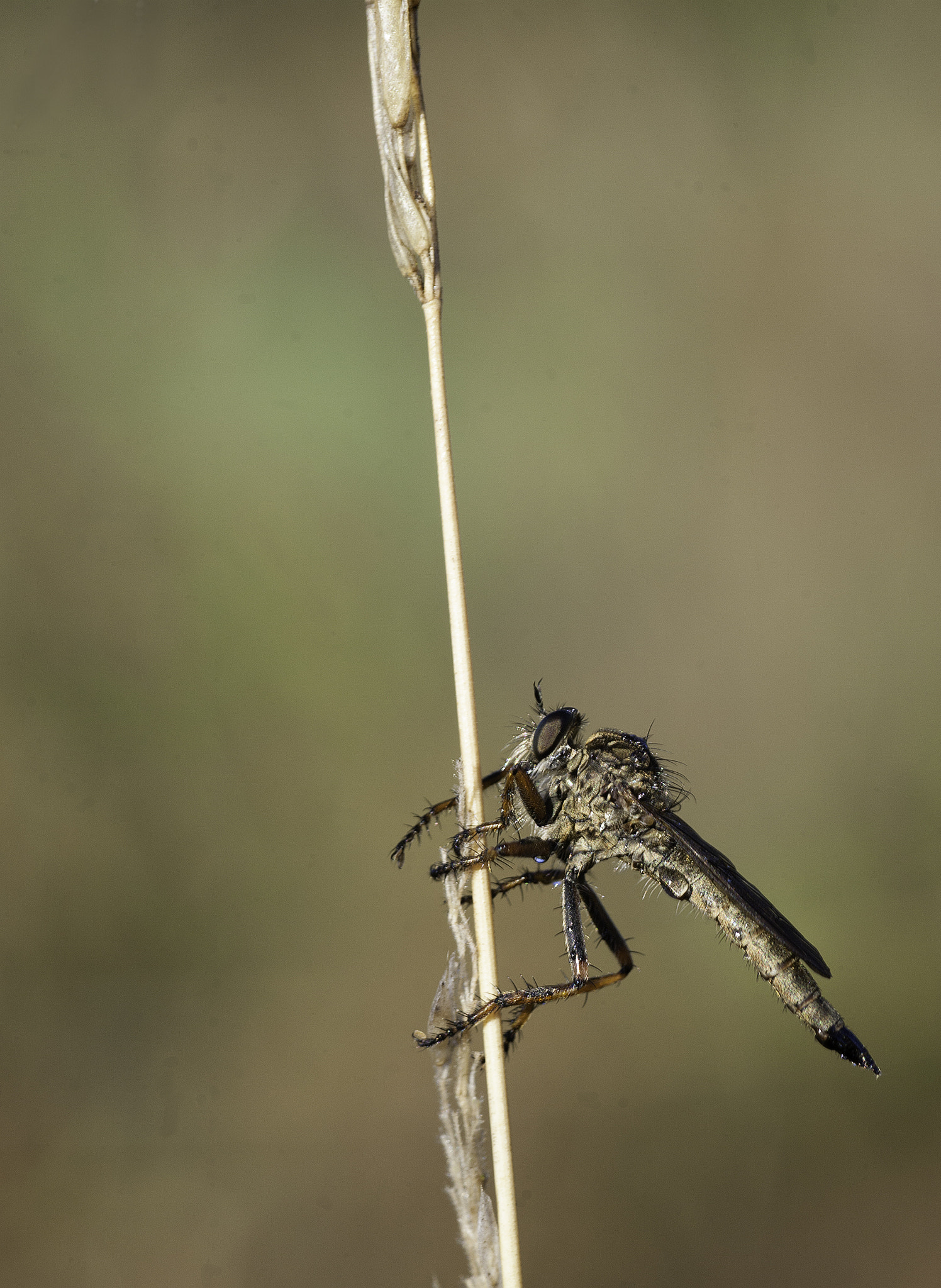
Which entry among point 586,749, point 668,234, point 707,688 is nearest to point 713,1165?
point 707,688

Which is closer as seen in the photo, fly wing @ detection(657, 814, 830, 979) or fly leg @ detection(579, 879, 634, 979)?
fly wing @ detection(657, 814, 830, 979)

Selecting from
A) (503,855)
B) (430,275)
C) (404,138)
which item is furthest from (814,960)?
(404,138)

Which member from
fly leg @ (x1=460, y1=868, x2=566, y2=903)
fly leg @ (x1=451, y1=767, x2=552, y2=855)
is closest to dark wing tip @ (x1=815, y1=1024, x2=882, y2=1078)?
fly leg @ (x1=460, y1=868, x2=566, y2=903)

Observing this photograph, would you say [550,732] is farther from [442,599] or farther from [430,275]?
[442,599]

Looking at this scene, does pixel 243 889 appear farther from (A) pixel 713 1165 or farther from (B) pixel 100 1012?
(A) pixel 713 1165

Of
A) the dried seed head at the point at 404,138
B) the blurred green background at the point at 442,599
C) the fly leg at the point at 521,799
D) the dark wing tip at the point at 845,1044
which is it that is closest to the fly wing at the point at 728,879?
the dark wing tip at the point at 845,1044

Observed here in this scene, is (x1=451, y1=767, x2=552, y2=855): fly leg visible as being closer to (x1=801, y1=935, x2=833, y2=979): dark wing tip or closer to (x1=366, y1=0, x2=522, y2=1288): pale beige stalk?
(x1=366, y1=0, x2=522, y2=1288): pale beige stalk
